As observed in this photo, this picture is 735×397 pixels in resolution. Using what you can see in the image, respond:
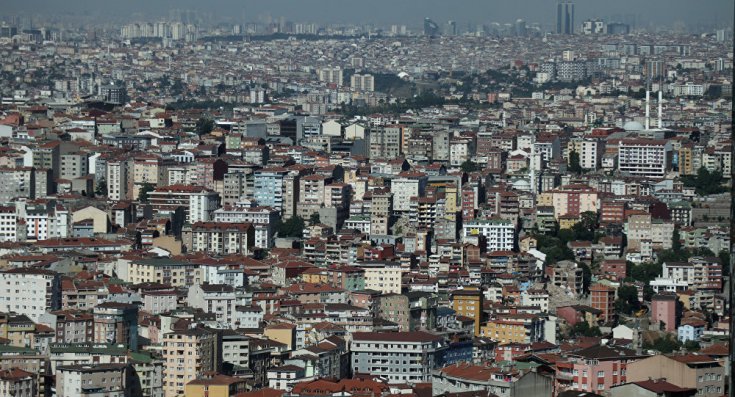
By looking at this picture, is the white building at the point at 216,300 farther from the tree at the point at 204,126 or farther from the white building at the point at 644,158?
the tree at the point at 204,126

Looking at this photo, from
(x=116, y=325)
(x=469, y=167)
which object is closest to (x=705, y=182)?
(x=469, y=167)

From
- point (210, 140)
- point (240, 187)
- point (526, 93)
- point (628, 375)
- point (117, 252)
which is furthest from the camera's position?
point (526, 93)

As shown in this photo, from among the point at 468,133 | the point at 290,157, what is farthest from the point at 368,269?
the point at 468,133

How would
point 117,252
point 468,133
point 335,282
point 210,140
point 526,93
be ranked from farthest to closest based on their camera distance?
1. point 526,93
2. point 468,133
3. point 210,140
4. point 117,252
5. point 335,282

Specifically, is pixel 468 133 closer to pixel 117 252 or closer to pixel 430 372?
pixel 117 252

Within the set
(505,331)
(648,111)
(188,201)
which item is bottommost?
(505,331)

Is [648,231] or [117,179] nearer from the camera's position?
[648,231]

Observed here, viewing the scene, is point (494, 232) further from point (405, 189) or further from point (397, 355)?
point (397, 355)
